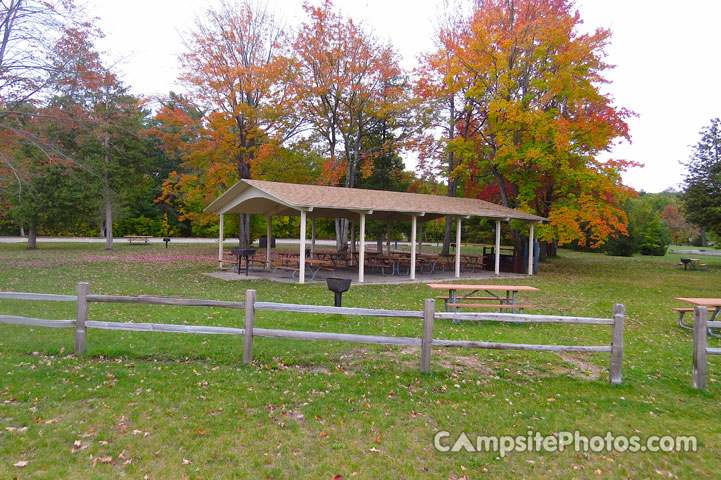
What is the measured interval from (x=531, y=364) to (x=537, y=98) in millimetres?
18147

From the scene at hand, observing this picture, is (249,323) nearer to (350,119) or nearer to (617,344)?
(617,344)

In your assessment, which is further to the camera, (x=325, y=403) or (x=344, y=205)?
(x=344, y=205)

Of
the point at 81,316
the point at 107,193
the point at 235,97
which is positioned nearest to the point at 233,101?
the point at 235,97

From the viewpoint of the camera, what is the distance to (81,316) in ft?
18.0

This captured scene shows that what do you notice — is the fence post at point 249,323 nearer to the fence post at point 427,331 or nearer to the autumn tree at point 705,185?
the fence post at point 427,331

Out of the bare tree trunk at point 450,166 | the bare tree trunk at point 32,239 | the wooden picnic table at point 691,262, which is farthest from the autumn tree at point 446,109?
the bare tree trunk at point 32,239

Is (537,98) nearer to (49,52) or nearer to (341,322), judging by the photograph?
(341,322)

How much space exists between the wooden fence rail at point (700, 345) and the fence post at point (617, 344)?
27.9 inches

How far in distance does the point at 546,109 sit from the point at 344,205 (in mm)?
13460

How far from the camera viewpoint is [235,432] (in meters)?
3.67

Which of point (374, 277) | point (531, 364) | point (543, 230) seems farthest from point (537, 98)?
point (531, 364)

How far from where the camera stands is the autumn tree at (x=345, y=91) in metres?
24.5

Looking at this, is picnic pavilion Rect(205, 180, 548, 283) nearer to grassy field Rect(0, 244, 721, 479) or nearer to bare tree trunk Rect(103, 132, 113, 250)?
grassy field Rect(0, 244, 721, 479)

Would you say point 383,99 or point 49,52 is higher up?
point 383,99
